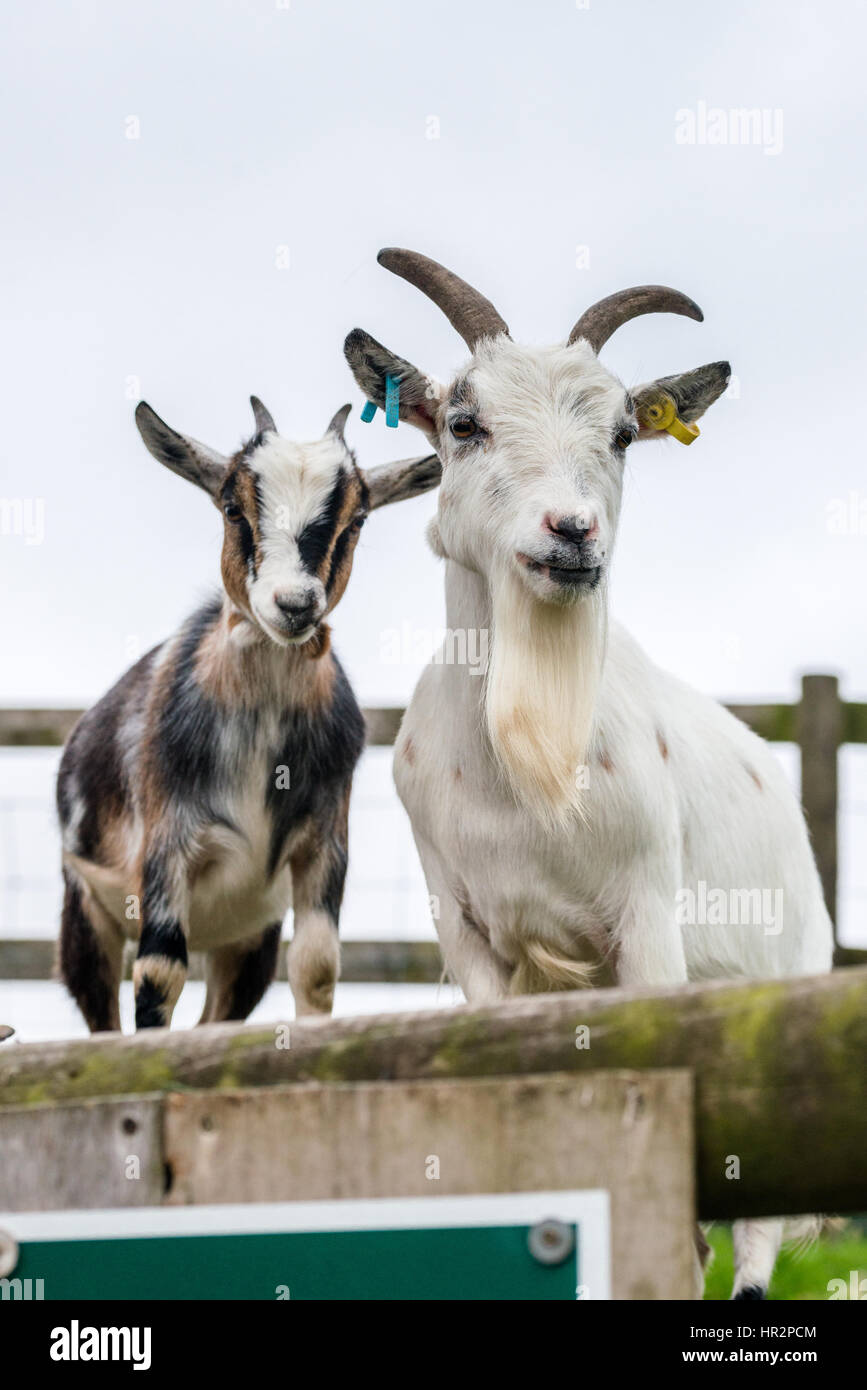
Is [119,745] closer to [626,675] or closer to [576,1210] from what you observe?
[626,675]

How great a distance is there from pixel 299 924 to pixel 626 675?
3.37 feet

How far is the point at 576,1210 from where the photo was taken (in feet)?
5.16

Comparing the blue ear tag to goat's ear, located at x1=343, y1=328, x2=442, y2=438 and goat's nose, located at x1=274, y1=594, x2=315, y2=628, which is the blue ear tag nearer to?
goat's ear, located at x1=343, y1=328, x2=442, y2=438

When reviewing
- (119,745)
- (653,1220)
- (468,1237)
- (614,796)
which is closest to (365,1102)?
(468,1237)

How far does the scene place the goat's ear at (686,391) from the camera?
3863mm

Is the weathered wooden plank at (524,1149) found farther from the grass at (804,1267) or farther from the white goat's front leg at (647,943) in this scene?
the grass at (804,1267)

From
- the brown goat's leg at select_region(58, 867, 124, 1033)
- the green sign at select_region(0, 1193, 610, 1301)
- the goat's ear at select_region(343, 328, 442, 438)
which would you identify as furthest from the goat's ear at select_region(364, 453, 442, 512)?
the green sign at select_region(0, 1193, 610, 1301)

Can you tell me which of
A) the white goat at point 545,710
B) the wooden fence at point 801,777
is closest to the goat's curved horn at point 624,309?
the white goat at point 545,710

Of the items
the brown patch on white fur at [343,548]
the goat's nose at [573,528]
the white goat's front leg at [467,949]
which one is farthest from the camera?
the brown patch on white fur at [343,548]

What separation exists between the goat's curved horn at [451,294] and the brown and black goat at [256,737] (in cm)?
49

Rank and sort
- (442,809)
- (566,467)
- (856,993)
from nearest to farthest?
(856,993)
(566,467)
(442,809)

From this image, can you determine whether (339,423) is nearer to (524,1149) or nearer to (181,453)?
(181,453)

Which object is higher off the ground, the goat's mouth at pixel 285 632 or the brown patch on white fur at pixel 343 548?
the brown patch on white fur at pixel 343 548

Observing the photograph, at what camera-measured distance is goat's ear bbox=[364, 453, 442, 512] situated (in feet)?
13.9
